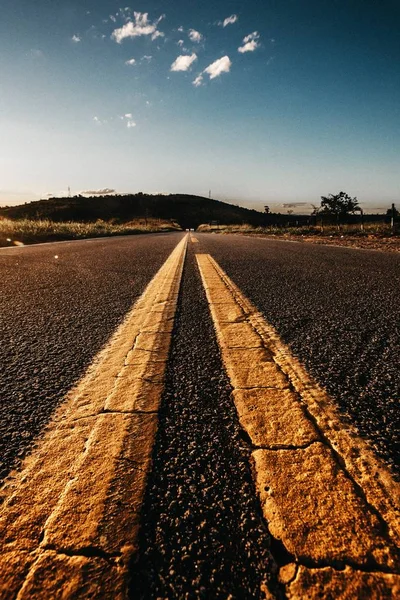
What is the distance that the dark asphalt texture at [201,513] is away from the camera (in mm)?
521

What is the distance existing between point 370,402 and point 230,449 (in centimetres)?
52

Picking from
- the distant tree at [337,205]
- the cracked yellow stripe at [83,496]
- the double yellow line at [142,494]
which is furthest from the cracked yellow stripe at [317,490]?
the distant tree at [337,205]

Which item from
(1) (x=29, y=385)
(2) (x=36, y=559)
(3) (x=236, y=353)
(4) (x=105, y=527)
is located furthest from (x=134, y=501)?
(3) (x=236, y=353)

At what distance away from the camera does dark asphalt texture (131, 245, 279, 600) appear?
1.71 ft

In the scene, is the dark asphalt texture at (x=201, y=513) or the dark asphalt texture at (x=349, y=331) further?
the dark asphalt texture at (x=349, y=331)

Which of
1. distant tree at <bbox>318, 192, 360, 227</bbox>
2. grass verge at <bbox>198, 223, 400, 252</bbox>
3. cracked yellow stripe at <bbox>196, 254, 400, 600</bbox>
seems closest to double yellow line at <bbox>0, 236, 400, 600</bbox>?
cracked yellow stripe at <bbox>196, 254, 400, 600</bbox>

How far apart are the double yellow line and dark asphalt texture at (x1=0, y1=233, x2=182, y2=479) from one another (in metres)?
0.09

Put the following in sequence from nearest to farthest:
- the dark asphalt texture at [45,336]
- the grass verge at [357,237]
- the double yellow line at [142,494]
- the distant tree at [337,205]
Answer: the double yellow line at [142,494]
the dark asphalt texture at [45,336]
the grass verge at [357,237]
the distant tree at [337,205]

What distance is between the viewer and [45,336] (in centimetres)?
176

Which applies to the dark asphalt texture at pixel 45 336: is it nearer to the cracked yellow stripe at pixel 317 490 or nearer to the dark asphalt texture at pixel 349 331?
the cracked yellow stripe at pixel 317 490

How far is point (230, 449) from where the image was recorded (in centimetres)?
82

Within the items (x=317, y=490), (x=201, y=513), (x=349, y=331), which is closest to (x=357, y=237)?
(x=349, y=331)

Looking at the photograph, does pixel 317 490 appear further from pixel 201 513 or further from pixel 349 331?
pixel 349 331

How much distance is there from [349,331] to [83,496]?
152 cm
